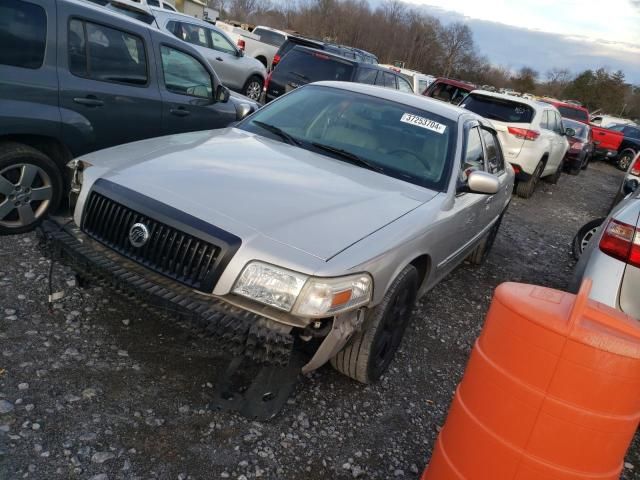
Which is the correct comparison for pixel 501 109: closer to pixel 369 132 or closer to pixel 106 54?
pixel 369 132

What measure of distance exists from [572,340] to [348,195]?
63.4 inches

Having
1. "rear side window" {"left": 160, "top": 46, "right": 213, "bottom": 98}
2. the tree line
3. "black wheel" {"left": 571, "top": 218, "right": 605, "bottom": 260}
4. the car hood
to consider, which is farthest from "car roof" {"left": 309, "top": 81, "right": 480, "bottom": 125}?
the tree line

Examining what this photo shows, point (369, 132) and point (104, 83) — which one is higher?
point (369, 132)

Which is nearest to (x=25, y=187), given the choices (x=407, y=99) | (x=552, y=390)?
(x=407, y=99)

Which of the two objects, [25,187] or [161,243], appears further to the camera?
[25,187]

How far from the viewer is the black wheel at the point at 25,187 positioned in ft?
12.4

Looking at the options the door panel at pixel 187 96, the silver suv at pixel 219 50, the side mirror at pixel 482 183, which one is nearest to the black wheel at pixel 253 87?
the silver suv at pixel 219 50

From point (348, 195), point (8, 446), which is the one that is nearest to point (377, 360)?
point (348, 195)

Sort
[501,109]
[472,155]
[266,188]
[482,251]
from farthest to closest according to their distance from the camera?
[501,109], [482,251], [472,155], [266,188]

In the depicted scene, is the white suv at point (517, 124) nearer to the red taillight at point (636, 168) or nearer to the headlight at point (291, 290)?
the red taillight at point (636, 168)

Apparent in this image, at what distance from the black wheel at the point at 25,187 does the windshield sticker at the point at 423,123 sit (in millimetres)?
2609

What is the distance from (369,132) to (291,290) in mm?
1887

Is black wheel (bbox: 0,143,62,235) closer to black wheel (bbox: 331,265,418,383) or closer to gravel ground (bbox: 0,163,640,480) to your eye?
gravel ground (bbox: 0,163,640,480)

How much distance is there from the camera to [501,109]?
393 inches
